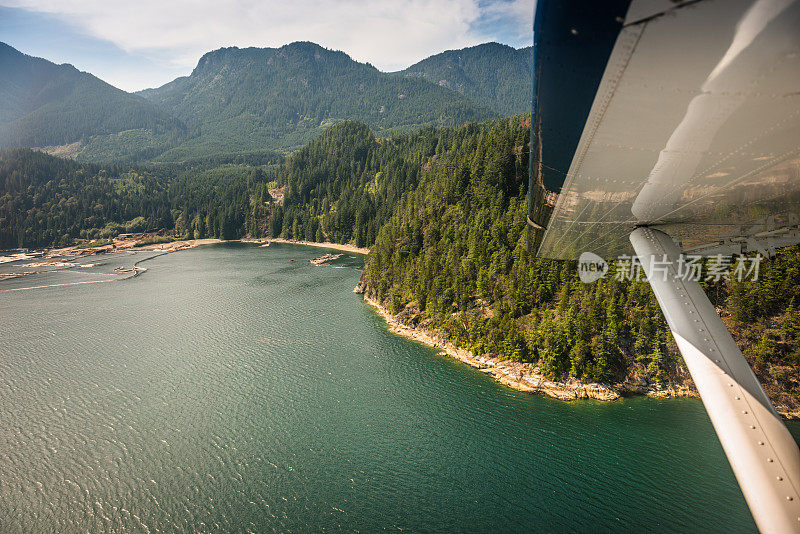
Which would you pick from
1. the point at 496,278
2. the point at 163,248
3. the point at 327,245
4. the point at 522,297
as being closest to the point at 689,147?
the point at 522,297

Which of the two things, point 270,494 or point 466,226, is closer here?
point 270,494

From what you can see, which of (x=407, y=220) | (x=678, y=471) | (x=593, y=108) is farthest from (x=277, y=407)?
(x=407, y=220)

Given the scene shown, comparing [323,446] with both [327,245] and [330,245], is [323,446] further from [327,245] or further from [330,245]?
[327,245]

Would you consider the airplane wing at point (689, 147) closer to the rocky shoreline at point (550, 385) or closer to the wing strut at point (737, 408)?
the wing strut at point (737, 408)

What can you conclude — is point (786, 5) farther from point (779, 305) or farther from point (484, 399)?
point (779, 305)

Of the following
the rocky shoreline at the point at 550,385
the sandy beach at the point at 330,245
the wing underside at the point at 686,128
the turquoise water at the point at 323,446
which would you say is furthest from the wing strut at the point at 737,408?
the sandy beach at the point at 330,245

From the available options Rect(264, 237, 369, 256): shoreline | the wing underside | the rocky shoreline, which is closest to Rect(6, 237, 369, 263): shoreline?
Rect(264, 237, 369, 256): shoreline
